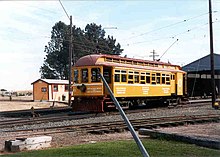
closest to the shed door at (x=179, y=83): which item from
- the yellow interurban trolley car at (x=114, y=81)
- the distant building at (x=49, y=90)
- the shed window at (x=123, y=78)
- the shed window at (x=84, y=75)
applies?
the yellow interurban trolley car at (x=114, y=81)

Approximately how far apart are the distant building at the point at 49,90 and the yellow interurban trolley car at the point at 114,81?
21.1m

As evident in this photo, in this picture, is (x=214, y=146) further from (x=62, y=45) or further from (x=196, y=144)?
(x=62, y=45)

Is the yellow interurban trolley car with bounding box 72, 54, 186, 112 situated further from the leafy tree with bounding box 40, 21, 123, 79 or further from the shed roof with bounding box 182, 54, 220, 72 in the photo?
the shed roof with bounding box 182, 54, 220, 72

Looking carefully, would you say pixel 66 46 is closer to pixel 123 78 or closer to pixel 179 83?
pixel 179 83

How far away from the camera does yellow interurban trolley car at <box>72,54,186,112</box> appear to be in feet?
71.9

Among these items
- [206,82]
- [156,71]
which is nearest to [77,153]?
[156,71]

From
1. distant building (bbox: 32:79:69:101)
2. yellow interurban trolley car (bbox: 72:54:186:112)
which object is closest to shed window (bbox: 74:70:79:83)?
yellow interurban trolley car (bbox: 72:54:186:112)

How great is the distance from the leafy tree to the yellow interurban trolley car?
30.5 feet

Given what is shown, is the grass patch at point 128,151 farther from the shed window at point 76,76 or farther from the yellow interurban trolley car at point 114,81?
the shed window at point 76,76

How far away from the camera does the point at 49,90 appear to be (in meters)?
45.4

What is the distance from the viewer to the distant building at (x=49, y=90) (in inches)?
1793

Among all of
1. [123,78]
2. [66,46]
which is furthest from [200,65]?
[123,78]

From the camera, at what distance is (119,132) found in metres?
14.0

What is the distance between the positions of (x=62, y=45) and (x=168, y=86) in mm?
36424
